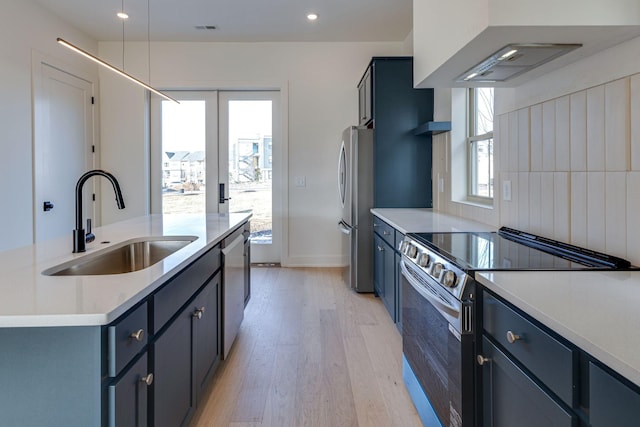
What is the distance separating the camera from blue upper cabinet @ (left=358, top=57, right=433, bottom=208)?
3979 mm

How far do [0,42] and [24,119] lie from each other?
2.20 ft

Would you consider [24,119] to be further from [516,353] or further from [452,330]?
[516,353]

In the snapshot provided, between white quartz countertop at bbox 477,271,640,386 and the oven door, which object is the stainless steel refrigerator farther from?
white quartz countertop at bbox 477,271,640,386

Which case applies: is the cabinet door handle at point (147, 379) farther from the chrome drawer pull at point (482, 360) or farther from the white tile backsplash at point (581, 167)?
the white tile backsplash at point (581, 167)

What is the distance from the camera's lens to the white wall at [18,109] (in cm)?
373

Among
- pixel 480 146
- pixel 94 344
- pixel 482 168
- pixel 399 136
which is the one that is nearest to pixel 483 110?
pixel 480 146

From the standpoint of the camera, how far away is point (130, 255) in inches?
88.5

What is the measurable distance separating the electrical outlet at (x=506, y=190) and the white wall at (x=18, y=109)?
404cm

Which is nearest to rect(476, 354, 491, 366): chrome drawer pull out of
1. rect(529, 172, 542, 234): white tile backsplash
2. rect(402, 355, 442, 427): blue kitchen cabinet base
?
rect(402, 355, 442, 427): blue kitchen cabinet base

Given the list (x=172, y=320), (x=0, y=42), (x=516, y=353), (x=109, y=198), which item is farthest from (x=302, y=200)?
(x=516, y=353)

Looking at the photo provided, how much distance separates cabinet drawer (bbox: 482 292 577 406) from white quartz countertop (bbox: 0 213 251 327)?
40.3 inches

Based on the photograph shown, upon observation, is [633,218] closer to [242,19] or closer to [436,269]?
[436,269]

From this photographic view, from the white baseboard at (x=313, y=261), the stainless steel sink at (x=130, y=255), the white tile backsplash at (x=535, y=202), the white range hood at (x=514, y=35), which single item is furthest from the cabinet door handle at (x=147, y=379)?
the white baseboard at (x=313, y=261)

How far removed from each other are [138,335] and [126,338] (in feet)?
0.21
